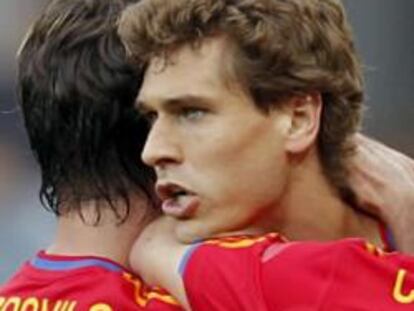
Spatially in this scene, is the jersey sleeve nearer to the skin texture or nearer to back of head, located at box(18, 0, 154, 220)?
the skin texture

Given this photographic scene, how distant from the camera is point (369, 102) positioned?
2.46 meters

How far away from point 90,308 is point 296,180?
278 millimetres

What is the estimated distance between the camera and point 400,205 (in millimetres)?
1542

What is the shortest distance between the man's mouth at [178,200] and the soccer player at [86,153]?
0.14 m

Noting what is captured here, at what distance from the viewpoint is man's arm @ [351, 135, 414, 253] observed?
1.51m

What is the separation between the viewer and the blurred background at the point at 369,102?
2717 mm

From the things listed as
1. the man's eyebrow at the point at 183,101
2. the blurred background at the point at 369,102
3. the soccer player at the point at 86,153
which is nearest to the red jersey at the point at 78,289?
the soccer player at the point at 86,153

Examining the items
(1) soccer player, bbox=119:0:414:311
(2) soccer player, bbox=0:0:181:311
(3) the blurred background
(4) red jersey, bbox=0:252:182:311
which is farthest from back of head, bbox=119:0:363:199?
(3) the blurred background

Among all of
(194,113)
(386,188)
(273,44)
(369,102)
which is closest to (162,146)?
(194,113)

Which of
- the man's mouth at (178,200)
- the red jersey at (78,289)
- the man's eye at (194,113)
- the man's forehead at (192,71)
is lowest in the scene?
the red jersey at (78,289)

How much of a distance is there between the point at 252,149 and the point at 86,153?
0.26 metres

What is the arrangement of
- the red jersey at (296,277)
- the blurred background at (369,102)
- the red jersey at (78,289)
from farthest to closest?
the blurred background at (369,102)
the red jersey at (78,289)
the red jersey at (296,277)

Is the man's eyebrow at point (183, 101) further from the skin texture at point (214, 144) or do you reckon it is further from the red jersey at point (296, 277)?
the red jersey at point (296, 277)

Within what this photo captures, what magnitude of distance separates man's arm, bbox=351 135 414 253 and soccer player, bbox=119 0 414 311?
65 millimetres
